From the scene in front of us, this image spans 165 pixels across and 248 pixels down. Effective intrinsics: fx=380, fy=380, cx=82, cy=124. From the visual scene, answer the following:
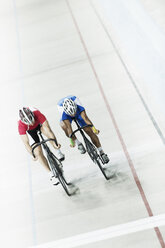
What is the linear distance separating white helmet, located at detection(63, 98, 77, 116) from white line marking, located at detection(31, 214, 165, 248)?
6.75 ft

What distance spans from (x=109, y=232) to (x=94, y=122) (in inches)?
117

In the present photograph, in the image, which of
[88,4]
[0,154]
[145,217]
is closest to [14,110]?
[0,154]

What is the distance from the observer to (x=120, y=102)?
8.93m

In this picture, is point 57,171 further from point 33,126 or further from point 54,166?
point 33,126

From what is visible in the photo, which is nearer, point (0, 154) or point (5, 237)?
point (5, 237)

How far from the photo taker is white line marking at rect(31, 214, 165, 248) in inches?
245

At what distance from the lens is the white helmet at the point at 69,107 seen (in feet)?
21.4

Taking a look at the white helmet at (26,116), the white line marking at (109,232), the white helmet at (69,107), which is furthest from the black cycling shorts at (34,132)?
the white line marking at (109,232)

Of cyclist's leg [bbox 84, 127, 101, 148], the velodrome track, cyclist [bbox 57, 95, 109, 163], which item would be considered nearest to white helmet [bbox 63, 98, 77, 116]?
cyclist [bbox 57, 95, 109, 163]

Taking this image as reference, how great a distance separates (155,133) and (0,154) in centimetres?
347

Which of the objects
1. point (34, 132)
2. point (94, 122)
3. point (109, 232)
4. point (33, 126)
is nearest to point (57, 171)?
point (34, 132)

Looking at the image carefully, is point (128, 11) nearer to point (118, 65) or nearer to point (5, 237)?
point (118, 65)

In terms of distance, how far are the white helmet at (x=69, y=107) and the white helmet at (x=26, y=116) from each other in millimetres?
586

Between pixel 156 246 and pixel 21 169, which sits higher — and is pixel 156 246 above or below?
below
